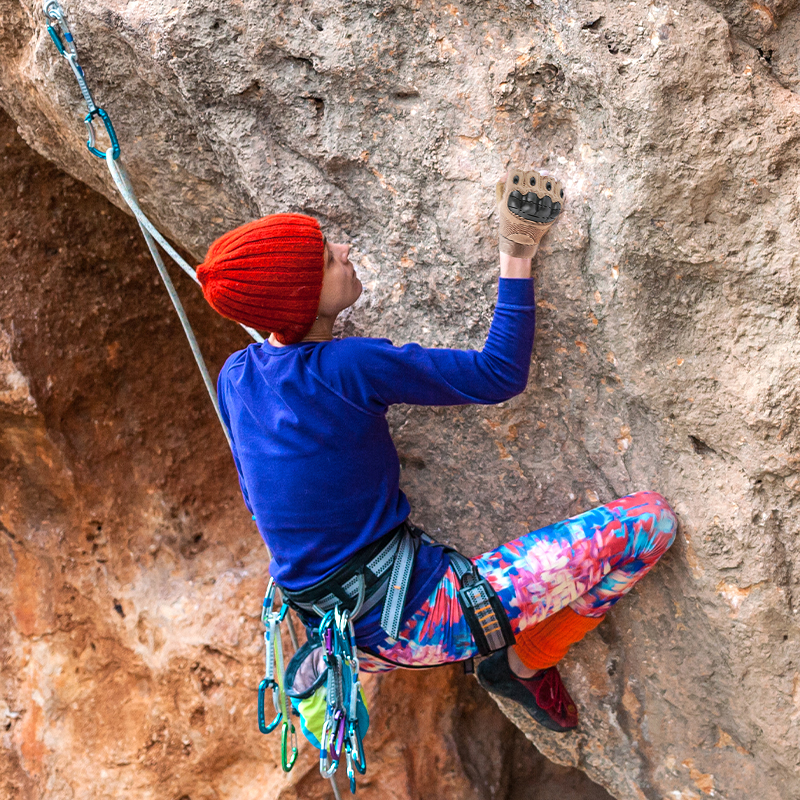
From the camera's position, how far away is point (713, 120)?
4.25 feet

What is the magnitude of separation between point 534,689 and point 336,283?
3.36ft

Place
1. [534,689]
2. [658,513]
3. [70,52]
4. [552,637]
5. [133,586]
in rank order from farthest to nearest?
[133,586]
[534,689]
[552,637]
[70,52]
[658,513]

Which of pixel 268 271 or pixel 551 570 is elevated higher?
pixel 268 271

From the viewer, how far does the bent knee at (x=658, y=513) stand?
4.88 feet

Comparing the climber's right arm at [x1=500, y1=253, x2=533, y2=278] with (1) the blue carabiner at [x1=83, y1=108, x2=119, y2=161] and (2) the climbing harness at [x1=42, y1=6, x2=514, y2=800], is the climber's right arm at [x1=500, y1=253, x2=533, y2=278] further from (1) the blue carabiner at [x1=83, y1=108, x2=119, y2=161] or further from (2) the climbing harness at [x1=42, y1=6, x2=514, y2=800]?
(1) the blue carabiner at [x1=83, y1=108, x2=119, y2=161]

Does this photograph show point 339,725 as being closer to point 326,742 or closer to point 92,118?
point 326,742

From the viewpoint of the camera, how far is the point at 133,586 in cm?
248

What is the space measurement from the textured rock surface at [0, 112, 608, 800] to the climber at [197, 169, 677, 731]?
3.11ft

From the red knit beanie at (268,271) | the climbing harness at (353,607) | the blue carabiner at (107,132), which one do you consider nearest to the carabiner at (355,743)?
the climbing harness at (353,607)

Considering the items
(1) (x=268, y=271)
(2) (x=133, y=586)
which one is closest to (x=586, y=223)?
(1) (x=268, y=271)

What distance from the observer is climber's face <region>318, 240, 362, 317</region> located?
1.44 meters

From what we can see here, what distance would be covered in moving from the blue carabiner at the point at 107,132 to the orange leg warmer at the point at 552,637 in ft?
4.26

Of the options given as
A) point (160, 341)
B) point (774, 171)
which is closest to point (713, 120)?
point (774, 171)

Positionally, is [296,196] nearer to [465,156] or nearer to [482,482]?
[465,156]
